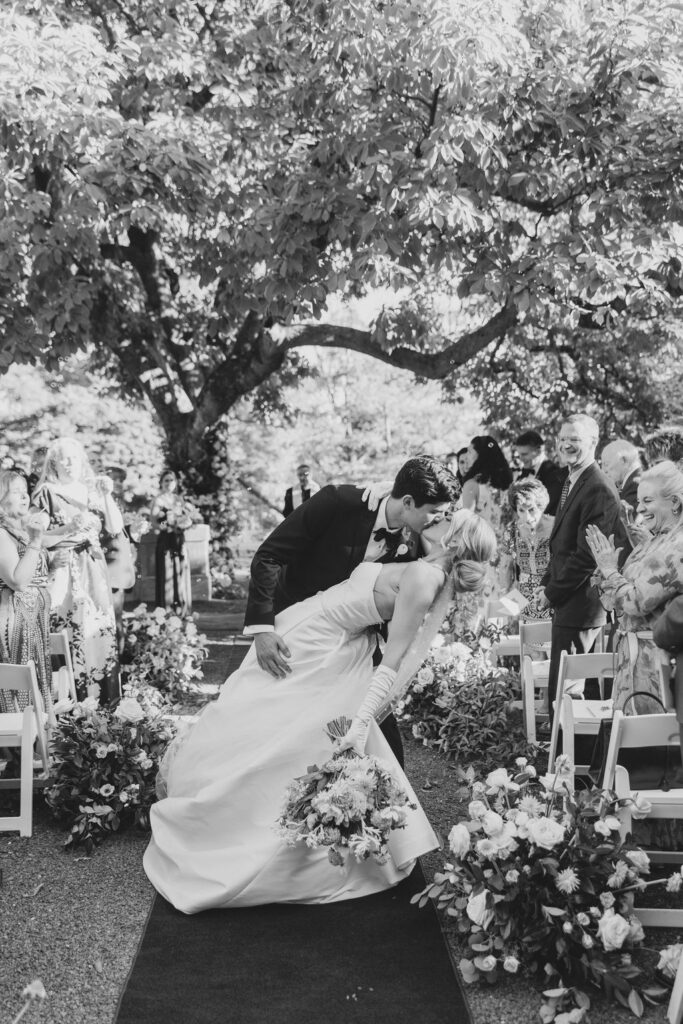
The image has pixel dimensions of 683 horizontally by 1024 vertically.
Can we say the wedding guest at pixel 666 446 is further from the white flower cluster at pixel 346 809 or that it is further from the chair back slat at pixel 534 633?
the white flower cluster at pixel 346 809

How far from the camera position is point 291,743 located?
4000 millimetres

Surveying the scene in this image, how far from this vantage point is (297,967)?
3.42m

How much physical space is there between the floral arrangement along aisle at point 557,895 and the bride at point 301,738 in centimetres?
59

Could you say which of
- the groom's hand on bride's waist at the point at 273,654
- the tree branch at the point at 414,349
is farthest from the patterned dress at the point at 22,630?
the tree branch at the point at 414,349

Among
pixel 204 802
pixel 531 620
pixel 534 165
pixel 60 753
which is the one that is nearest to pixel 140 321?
pixel 534 165

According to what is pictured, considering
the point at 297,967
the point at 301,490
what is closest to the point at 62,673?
the point at 297,967

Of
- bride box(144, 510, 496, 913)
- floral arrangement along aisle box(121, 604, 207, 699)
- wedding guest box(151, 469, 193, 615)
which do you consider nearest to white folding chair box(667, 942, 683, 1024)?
bride box(144, 510, 496, 913)

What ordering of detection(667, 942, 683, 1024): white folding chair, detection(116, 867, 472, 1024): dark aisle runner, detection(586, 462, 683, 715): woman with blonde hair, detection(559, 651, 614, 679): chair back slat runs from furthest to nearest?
detection(559, 651, 614, 679): chair back slat < detection(586, 462, 683, 715): woman with blonde hair < detection(116, 867, 472, 1024): dark aisle runner < detection(667, 942, 683, 1024): white folding chair

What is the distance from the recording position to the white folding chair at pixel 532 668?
19.5 ft

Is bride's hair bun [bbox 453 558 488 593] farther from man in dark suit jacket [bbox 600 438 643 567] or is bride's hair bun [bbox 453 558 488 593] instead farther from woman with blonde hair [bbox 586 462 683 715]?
man in dark suit jacket [bbox 600 438 643 567]

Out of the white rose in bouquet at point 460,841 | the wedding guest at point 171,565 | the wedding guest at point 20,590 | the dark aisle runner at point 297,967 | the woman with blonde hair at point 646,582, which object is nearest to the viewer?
the dark aisle runner at point 297,967

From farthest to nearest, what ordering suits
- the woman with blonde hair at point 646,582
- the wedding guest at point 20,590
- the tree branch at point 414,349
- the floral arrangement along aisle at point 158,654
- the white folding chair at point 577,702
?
the tree branch at point 414,349
the floral arrangement along aisle at point 158,654
the wedding guest at point 20,590
the white folding chair at point 577,702
the woman with blonde hair at point 646,582

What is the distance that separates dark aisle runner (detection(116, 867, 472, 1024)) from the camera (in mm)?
3131

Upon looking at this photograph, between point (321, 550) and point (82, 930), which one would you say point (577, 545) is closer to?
point (321, 550)
